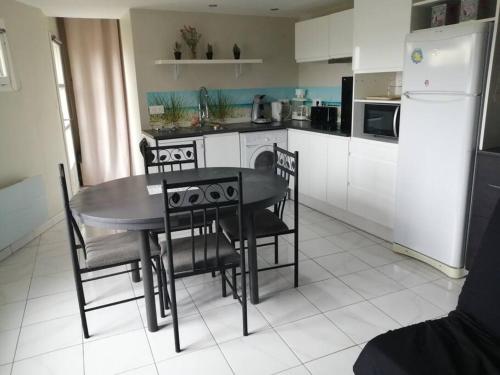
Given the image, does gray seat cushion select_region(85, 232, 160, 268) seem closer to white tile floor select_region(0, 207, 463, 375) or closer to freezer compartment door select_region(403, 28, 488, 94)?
white tile floor select_region(0, 207, 463, 375)

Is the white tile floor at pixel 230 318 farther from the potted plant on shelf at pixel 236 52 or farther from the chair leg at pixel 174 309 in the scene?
the potted plant on shelf at pixel 236 52

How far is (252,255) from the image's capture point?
249cm

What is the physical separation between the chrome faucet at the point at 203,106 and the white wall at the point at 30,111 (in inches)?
63.7

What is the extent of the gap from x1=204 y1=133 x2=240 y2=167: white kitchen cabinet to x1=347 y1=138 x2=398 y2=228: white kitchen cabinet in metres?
1.32

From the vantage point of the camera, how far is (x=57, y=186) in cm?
434

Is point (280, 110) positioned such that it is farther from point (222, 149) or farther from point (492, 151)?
point (492, 151)

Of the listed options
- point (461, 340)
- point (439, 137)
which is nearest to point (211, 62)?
point (439, 137)

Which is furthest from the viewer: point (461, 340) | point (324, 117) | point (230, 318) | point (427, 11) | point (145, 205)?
point (324, 117)

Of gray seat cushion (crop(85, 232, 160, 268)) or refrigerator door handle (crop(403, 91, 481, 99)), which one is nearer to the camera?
gray seat cushion (crop(85, 232, 160, 268))

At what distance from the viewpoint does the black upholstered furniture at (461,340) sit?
1425mm

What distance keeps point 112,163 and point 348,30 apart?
12.1ft

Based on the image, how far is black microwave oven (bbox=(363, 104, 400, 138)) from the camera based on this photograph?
3.18 metres

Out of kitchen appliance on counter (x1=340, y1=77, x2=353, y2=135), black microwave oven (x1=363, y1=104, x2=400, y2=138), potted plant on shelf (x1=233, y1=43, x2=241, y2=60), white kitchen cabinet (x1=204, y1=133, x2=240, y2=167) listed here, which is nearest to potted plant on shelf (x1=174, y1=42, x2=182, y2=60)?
potted plant on shelf (x1=233, y1=43, x2=241, y2=60)

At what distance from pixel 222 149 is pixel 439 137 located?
89.9 inches
